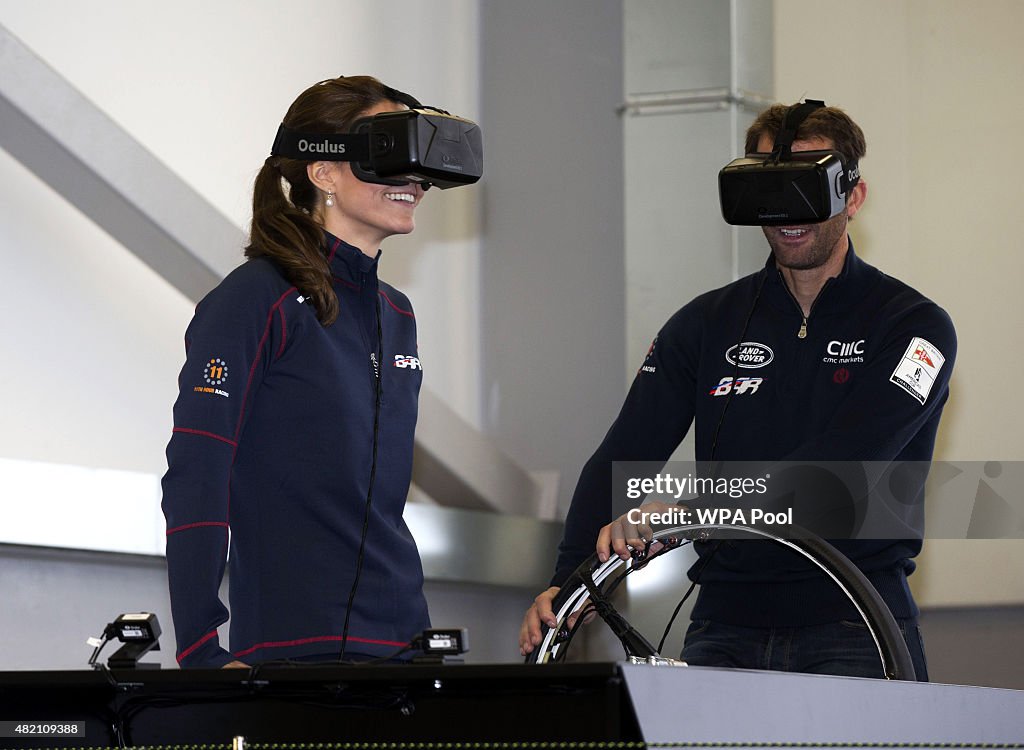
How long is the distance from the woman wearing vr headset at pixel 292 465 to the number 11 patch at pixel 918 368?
73 centimetres

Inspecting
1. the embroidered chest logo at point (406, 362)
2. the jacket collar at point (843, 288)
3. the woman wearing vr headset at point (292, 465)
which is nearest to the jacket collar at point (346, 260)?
the woman wearing vr headset at point (292, 465)

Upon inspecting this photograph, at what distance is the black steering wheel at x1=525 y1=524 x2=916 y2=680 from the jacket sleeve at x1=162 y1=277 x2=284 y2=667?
15.7 inches

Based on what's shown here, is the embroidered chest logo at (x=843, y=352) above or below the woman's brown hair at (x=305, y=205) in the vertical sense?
below

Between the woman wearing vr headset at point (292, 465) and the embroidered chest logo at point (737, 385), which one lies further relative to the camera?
the embroidered chest logo at point (737, 385)

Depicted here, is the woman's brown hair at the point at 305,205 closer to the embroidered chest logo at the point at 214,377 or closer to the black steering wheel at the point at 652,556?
the embroidered chest logo at the point at 214,377

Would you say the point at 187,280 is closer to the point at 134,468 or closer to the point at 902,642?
the point at 134,468

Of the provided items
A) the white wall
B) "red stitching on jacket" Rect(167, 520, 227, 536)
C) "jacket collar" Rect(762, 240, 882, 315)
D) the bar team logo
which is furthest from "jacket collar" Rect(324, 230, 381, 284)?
the white wall

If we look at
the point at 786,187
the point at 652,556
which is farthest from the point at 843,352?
the point at 652,556

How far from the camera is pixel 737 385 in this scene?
2.30 meters

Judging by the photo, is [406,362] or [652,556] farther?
[406,362]

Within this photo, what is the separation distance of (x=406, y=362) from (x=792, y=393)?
2.04ft

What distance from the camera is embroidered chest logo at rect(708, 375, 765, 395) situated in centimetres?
229

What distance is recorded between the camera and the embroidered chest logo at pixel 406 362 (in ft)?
6.61

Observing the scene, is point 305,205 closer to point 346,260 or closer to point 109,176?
point 346,260
